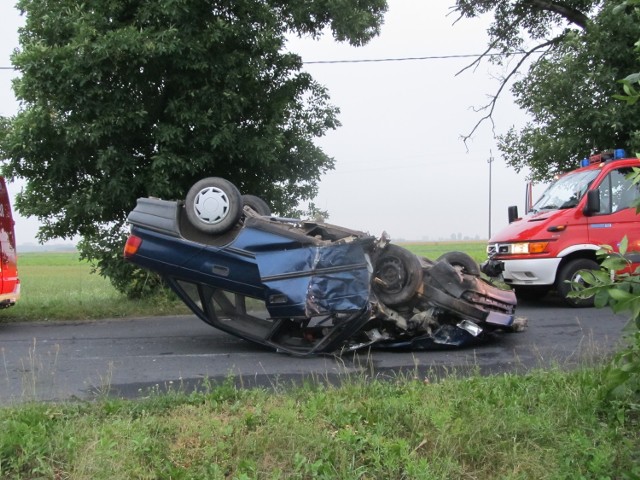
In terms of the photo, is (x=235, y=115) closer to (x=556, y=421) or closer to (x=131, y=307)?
(x=131, y=307)

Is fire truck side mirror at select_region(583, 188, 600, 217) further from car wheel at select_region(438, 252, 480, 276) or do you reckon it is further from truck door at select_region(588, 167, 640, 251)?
car wheel at select_region(438, 252, 480, 276)

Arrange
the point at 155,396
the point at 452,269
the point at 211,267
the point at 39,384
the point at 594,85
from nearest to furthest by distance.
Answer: the point at 155,396 < the point at 39,384 < the point at 211,267 < the point at 452,269 < the point at 594,85

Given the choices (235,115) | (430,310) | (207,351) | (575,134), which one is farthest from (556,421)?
(575,134)

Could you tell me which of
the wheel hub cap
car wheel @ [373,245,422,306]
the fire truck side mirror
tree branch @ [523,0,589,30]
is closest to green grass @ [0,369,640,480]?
car wheel @ [373,245,422,306]

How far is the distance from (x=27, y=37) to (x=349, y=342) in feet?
25.7

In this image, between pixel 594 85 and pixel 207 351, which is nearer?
pixel 207 351

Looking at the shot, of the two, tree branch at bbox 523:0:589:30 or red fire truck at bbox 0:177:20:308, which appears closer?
red fire truck at bbox 0:177:20:308

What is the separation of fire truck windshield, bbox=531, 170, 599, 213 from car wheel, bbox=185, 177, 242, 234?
5805 mm

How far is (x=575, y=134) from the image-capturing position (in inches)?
486

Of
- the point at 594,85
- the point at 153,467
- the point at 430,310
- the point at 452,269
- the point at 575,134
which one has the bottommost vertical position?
the point at 153,467

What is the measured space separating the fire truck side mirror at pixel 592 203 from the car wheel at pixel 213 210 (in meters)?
5.74

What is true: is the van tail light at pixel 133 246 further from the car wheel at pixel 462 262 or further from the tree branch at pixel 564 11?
the tree branch at pixel 564 11

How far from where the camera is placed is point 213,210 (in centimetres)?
631

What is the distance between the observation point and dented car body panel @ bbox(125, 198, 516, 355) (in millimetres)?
6051
